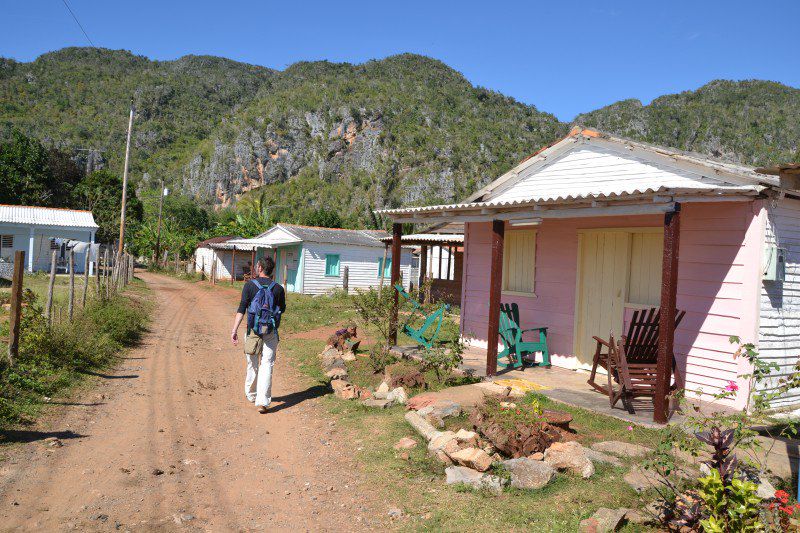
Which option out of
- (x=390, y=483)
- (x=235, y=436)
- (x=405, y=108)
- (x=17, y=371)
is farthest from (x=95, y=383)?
(x=405, y=108)

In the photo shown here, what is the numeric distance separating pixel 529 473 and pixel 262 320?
356 centimetres

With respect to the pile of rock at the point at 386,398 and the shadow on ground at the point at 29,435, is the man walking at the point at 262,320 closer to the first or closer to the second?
the pile of rock at the point at 386,398

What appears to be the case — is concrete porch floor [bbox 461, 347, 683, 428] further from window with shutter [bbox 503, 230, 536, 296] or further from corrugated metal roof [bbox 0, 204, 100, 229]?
corrugated metal roof [bbox 0, 204, 100, 229]

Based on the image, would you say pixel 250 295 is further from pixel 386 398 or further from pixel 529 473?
pixel 529 473

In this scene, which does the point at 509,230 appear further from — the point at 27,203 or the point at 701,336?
the point at 27,203

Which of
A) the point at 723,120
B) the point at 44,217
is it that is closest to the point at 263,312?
the point at 44,217

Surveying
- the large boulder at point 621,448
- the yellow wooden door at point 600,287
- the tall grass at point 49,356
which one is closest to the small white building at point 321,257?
the tall grass at point 49,356

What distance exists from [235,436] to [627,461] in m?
3.81

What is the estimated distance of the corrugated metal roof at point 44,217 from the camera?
29448mm

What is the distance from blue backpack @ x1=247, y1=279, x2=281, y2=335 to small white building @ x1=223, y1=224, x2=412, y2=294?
18.5 meters

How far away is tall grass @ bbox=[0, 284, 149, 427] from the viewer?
602 cm

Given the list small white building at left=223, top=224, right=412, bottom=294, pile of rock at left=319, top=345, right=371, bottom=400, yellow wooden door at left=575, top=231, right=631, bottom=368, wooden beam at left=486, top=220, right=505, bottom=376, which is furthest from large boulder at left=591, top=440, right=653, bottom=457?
small white building at left=223, top=224, right=412, bottom=294

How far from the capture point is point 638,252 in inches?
323

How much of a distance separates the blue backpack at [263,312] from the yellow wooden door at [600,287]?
494cm
